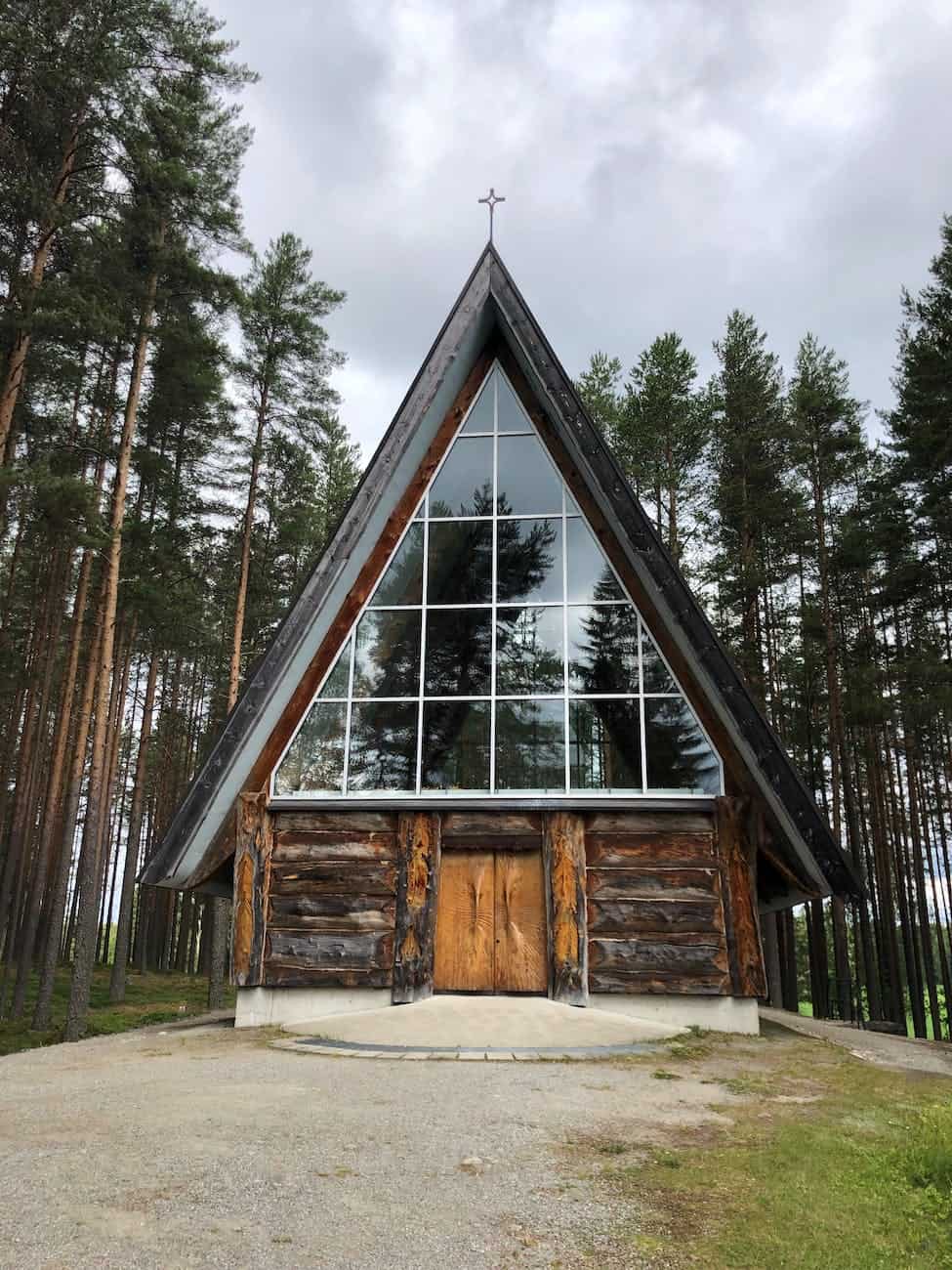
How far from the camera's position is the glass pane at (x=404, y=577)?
1052cm

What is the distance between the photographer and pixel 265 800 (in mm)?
9797

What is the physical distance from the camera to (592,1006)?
29.3 feet

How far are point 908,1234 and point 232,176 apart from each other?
1841cm

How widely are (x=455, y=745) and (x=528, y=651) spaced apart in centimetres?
143

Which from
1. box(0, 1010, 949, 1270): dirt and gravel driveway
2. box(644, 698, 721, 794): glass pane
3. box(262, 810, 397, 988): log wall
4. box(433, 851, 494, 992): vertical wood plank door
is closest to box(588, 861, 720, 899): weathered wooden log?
box(644, 698, 721, 794): glass pane

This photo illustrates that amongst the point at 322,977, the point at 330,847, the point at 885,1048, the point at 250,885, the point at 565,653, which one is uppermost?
the point at 565,653

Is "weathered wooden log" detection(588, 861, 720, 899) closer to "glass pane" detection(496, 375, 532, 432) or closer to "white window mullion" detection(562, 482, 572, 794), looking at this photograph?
"white window mullion" detection(562, 482, 572, 794)

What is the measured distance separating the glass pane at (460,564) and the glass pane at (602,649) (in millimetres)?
1189

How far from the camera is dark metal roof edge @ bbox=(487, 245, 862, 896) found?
866cm

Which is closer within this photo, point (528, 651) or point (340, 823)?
point (340, 823)

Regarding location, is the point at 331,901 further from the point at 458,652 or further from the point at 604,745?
the point at 604,745

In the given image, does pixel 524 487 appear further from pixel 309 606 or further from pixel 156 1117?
pixel 156 1117

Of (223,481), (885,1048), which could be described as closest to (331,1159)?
(885,1048)

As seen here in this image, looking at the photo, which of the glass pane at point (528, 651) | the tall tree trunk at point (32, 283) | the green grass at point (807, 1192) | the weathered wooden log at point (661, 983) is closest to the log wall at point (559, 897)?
the weathered wooden log at point (661, 983)
